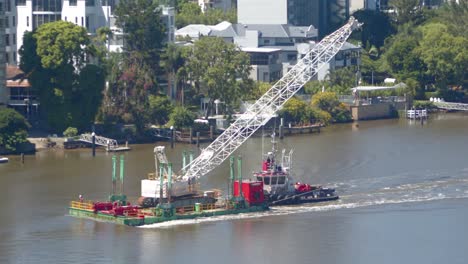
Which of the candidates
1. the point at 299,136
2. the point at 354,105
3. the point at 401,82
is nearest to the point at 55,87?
the point at 299,136

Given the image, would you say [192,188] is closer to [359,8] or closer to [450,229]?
[450,229]

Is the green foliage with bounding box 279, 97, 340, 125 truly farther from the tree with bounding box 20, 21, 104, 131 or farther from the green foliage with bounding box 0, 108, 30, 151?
the green foliage with bounding box 0, 108, 30, 151

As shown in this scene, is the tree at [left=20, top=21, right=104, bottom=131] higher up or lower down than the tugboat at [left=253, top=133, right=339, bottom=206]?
higher up

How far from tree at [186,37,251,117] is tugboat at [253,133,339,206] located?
1982cm

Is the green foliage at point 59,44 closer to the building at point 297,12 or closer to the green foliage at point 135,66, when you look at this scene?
the green foliage at point 135,66

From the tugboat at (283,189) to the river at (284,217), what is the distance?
45 cm

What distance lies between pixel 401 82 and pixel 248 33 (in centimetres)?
768

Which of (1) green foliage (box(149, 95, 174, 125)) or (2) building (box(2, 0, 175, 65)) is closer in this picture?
(1) green foliage (box(149, 95, 174, 125))

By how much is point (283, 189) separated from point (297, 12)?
3899cm

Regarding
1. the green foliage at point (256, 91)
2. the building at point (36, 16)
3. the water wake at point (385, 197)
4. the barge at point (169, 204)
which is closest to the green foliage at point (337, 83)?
the green foliage at point (256, 91)

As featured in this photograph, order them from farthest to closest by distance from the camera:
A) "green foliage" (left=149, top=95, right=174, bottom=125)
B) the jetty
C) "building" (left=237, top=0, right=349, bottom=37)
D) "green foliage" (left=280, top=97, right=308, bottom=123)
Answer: "building" (left=237, top=0, right=349, bottom=37), "green foliage" (left=280, top=97, right=308, bottom=123), "green foliage" (left=149, top=95, right=174, bottom=125), the jetty

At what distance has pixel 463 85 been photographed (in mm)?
81062

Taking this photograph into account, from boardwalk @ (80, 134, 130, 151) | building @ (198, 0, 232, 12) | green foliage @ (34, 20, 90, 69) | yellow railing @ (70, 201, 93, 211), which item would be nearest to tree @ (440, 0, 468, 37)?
building @ (198, 0, 232, 12)

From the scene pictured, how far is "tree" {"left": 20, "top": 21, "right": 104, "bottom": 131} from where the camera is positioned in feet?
211
